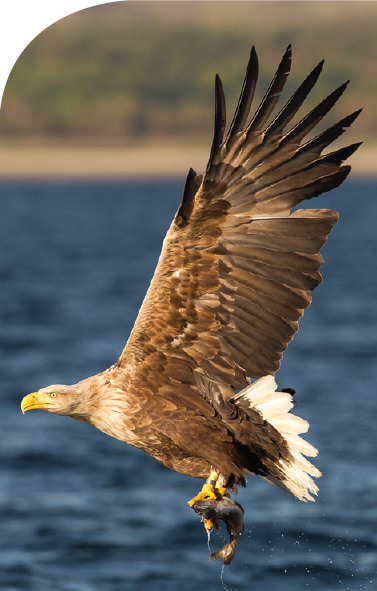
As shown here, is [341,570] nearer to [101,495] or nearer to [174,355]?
[101,495]

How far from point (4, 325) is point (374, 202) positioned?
5926 centimetres

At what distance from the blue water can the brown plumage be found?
16.2 feet

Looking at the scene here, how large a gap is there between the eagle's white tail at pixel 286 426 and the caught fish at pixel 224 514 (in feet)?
1.37

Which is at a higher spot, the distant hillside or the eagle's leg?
the distant hillside

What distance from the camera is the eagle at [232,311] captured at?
17.3ft

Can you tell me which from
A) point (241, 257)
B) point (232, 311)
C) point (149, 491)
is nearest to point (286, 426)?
point (232, 311)

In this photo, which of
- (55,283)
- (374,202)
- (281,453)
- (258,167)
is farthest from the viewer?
(374,202)

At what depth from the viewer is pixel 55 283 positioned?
1532 inches

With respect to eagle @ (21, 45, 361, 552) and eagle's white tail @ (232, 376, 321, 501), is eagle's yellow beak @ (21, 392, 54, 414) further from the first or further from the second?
eagle's white tail @ (232, 376, 321, 501)

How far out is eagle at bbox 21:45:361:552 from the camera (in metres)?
5.27

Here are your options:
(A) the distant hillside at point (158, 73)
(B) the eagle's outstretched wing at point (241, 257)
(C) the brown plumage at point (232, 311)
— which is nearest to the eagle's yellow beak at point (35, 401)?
(C) the brown plumage at point (232, 311)

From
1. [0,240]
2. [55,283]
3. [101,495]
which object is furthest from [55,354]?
[0,240]

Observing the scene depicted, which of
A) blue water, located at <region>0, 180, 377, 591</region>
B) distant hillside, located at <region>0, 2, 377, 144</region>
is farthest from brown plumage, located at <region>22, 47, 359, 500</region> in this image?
distant hillside, located at <region>0, 2, 377, 144</region>

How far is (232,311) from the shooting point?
543 centimetres
